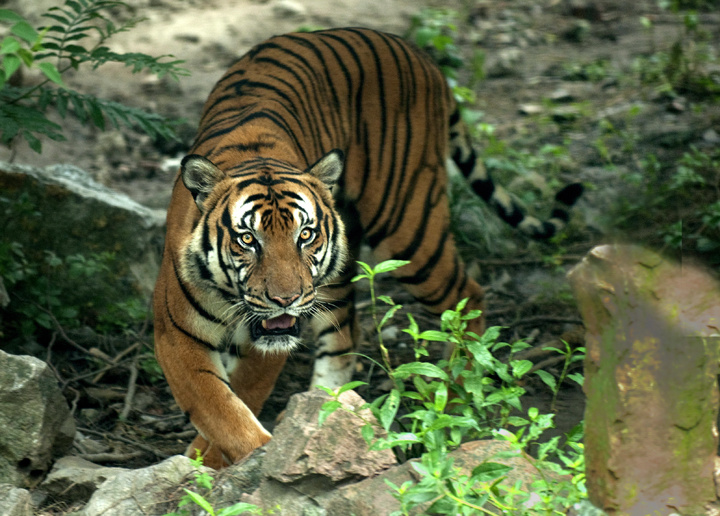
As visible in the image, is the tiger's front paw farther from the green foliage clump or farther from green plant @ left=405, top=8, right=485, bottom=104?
green plant @ left=405, top=8, right=485, bottom=104

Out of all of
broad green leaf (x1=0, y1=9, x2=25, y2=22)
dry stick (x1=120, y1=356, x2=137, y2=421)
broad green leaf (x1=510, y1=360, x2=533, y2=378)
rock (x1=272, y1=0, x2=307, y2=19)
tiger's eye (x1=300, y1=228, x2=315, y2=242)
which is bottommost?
dry stick (x1=120, y1=356, x2=137, y2=421)

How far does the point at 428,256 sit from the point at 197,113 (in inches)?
126

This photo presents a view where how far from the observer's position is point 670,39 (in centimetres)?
735

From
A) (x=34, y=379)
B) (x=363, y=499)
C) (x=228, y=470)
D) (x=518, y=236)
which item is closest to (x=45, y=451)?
(x=34, y=379)

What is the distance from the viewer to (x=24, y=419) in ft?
8.89

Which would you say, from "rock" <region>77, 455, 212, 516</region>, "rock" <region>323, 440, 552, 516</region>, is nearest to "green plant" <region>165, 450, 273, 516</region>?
"rock" <region>77, 455, 212, 516</region>

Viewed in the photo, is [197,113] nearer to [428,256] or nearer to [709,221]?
[428,256]

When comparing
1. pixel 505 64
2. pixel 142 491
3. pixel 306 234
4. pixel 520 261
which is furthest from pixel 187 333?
pixel 505 64

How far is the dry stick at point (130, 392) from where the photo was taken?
11.5ft

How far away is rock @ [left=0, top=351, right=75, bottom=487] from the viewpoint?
2.68 meters

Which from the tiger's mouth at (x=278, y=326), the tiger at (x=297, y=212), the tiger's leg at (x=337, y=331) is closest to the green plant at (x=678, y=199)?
the tiger at (x=297, y=212)

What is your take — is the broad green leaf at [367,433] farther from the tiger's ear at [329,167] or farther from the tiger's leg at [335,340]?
the tiger's leg at [335,340]

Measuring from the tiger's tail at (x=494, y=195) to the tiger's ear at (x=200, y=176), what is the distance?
5.51 ft

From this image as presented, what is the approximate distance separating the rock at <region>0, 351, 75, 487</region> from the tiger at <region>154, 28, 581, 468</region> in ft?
1.50
